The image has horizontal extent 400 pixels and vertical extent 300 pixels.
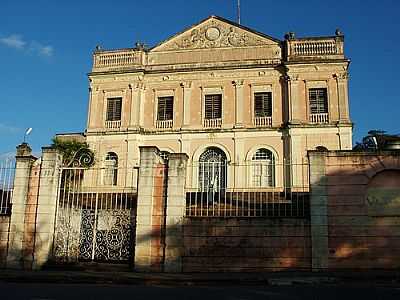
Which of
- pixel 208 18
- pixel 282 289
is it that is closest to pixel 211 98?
pixel 208 18

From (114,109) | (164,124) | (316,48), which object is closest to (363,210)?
(316,48)

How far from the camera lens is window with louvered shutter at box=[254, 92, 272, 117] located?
25967 mm

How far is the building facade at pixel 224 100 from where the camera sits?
24.7 meters

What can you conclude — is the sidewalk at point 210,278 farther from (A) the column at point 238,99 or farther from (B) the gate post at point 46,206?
(A) the column at point 238,99

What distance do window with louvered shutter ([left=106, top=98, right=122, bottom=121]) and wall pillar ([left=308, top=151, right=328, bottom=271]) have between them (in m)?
17.9

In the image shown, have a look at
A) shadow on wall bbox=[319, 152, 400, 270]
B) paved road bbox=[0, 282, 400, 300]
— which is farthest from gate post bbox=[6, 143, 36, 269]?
shadow on wall bbox=[319, 152, 400, 270]

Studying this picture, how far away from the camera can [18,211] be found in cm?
1220

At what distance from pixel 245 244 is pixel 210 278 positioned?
1.54 metres

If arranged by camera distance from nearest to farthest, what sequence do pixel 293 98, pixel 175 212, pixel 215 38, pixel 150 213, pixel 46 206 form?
pixel 175 212 → pixel 150 213 → pixel 46 206 → pixel 293 98 → pixel 215 38

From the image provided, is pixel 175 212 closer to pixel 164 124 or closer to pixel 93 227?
pixel 93 227

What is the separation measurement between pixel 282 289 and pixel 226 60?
64.7ft

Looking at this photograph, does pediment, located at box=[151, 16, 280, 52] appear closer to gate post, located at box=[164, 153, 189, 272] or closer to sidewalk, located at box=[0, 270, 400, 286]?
gate post, located at box=[164, 153, 189, 272]

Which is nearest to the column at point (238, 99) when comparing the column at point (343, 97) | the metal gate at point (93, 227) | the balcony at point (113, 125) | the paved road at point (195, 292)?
the column at point (343, 97)

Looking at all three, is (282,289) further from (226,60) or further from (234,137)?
(226,60)
